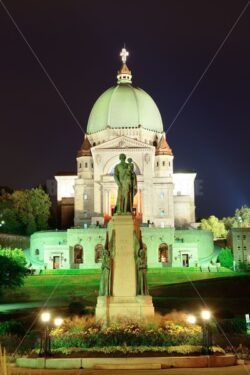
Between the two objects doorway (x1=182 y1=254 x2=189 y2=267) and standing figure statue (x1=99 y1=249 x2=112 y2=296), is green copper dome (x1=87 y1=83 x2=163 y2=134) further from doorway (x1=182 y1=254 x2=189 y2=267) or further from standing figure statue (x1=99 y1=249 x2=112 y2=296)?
standing figure statue (x1=99 y1=249 x2=112 y2=296)

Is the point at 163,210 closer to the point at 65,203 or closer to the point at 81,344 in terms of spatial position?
the point at 65,203

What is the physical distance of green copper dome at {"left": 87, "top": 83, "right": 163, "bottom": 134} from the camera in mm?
86125

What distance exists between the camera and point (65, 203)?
3595 inches

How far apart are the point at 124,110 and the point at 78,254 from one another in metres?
23.2

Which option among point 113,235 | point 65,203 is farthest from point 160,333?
point 65,203

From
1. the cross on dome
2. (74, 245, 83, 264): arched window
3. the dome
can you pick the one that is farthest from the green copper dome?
(74, 245, 83, 264): arched window

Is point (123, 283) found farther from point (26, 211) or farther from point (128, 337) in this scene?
point (26, 211)

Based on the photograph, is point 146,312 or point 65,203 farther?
point 65,203

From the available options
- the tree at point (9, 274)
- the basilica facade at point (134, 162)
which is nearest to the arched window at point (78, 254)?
the basilica facade at point (134, 162)

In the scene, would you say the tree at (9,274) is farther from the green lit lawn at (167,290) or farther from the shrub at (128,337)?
the shrub at (128,337)

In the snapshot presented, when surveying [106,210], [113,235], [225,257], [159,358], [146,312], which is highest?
[106,210]

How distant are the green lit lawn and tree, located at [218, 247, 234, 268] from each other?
40.6 feet

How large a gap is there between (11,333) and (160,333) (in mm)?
9305

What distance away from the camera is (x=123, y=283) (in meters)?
22.3
